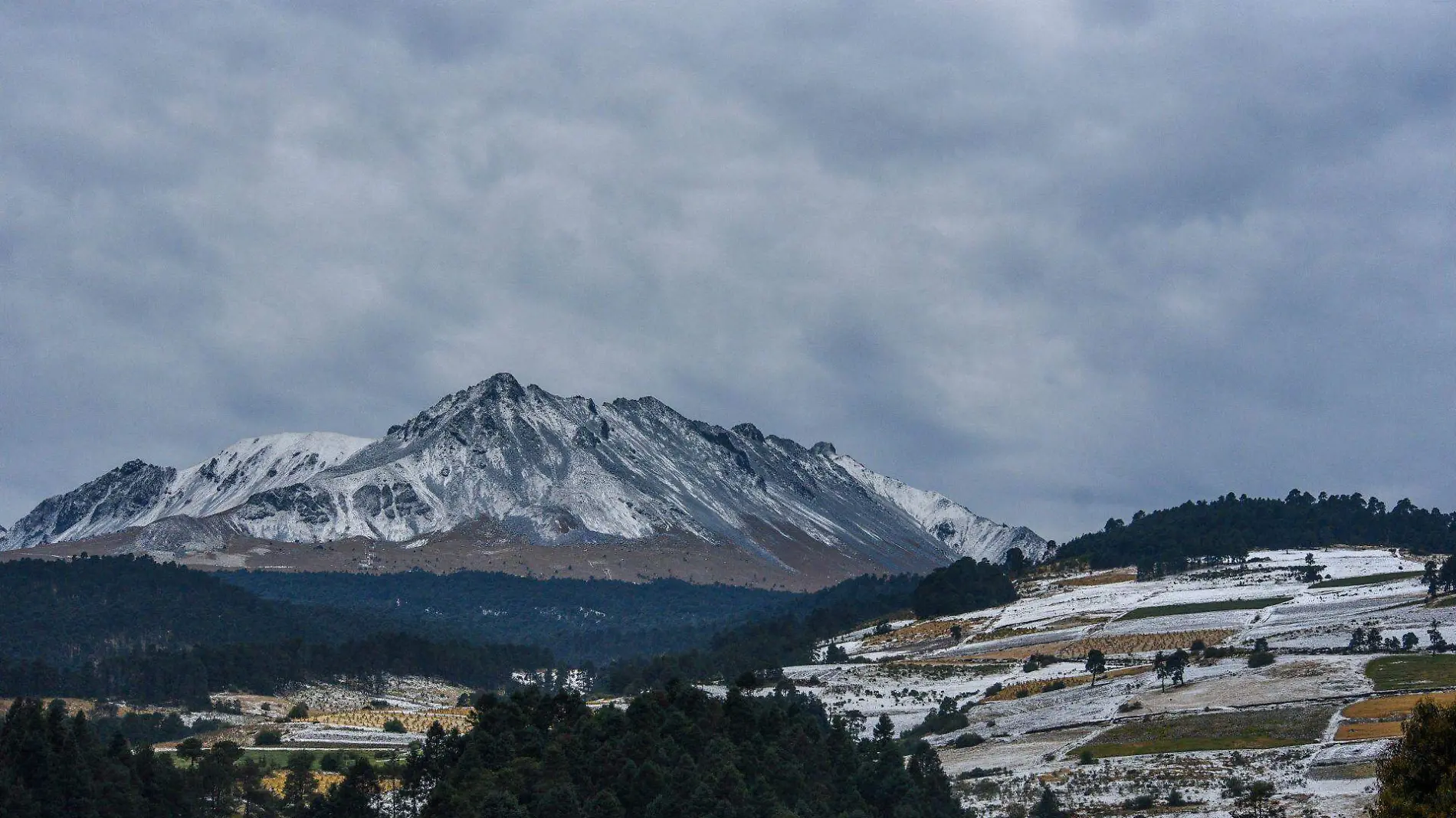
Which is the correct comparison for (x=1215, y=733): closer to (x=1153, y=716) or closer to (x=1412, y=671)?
(x=1153, y=716)

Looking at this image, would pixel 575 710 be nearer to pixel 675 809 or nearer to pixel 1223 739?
pixel 675 809

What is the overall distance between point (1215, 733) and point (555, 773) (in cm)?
6480

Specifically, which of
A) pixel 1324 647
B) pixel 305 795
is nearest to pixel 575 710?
pixel 305 795

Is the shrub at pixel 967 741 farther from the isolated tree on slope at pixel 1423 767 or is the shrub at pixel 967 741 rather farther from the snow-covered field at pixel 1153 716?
the isolated tree on slope at pixel 1423 767

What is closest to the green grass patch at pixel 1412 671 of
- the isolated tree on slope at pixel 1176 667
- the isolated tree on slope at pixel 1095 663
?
the isolated tree on slope at pixel 1176 667

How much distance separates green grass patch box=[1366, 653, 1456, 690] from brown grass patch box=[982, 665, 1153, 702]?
25.9 meters

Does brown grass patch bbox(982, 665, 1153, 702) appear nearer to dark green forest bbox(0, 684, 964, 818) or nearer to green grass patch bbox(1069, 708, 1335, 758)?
green grass patch bbox(1069, 708, 1335, 758)

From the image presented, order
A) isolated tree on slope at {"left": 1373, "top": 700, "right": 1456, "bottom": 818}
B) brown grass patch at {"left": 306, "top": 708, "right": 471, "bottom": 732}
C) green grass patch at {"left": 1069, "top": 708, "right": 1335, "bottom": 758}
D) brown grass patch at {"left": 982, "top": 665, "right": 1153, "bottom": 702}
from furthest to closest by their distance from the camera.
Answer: brown grass patch at {"left": 306, "top": 708, "right": 471, "bottom": 732} → brown grass patch at {"left": 982, "top": 665, "right": 1153, "bottom": 702} → green grass patch at {"left": 1069, "top": 708, "right": 1335, "bottom": 758} → isolated tree on slope at {"left": 1373, "top": 700, "right": 1456, "bottom": 818}

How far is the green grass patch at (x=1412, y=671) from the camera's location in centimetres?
15012

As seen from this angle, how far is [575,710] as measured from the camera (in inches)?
4705

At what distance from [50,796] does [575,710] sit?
36.3m

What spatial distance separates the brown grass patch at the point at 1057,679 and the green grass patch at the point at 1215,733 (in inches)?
1145

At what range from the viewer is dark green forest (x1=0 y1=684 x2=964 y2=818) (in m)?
97.9

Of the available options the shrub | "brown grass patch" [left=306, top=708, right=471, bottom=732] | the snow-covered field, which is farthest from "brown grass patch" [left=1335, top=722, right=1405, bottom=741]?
"brown grass patch" [left=306, top=708, right=471, bottom=732]
